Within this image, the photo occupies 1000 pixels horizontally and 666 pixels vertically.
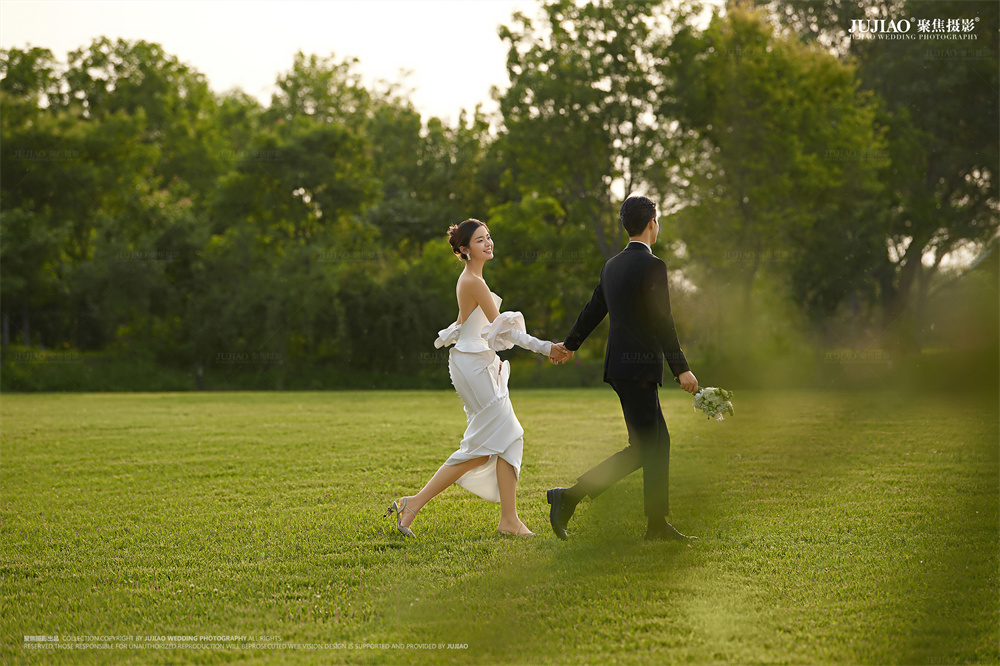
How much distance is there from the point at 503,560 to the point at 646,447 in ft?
4.04

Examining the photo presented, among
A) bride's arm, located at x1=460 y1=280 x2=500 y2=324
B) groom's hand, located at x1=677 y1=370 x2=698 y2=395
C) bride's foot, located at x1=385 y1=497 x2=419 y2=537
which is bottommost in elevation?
bride's foot, located at x1=385 y1=497 x2=419 y2=537

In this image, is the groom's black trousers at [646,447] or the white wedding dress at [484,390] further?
the white wedding dress at [484,390]

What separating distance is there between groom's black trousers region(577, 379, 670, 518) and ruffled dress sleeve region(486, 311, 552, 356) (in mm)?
576

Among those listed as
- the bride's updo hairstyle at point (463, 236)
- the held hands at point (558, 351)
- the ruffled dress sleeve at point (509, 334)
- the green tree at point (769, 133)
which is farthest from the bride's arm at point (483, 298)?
the green tree at point (769, 133)

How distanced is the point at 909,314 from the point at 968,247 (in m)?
6.12

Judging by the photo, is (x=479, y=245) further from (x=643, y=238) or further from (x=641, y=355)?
(x=641, y=355)

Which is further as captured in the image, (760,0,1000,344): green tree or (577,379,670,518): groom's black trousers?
(760,0,1000,344): green tree

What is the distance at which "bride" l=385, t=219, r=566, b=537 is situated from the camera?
601 centimetres

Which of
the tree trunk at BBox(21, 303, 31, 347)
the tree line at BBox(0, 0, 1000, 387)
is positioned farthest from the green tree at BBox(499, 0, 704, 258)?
the tree trunk at BBox(21, 303, 31, 347)

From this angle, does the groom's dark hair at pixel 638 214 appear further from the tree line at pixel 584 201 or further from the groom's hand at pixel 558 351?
the tree line at pixel 584 201

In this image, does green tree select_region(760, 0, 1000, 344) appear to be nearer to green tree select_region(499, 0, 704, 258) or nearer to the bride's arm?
green tree select_region(499, 0, 704, 258)

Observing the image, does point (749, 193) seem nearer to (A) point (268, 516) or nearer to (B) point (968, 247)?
(B) point (968, 247)

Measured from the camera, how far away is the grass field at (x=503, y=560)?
402 cm

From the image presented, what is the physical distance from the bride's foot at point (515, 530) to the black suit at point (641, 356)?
0.67m
